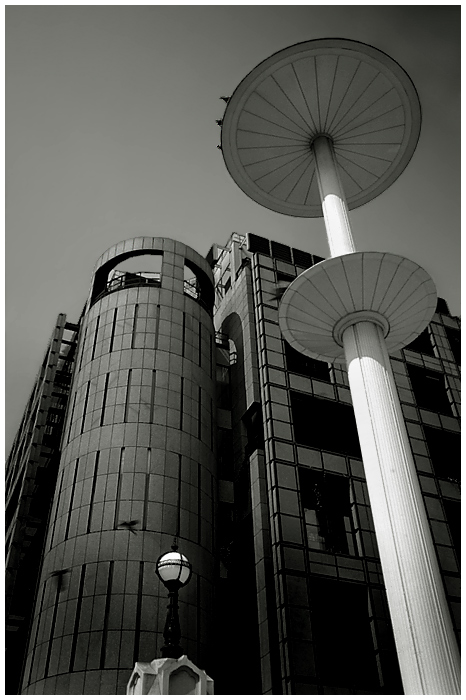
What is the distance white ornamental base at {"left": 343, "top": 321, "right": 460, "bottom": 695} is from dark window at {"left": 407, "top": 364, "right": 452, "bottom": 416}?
2228 centimetres

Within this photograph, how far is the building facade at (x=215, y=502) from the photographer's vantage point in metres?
22.8

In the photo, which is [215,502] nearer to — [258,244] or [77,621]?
[77,621]

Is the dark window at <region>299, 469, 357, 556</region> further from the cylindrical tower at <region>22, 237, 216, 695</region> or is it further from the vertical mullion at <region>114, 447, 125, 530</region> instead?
the vertical mullion at <region>114, 447, 125, 530</region>

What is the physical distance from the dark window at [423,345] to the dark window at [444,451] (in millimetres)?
5885

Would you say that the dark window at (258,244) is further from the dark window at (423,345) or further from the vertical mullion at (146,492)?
the vertical mullion at (146,492)

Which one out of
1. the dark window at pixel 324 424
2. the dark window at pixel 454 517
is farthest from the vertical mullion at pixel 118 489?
the dark window at pixel 454 517

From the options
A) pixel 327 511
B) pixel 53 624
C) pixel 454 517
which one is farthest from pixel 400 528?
pixel 454 517

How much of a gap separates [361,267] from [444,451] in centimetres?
2197

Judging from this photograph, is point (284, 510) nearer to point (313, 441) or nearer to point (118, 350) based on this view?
point (313, 441)

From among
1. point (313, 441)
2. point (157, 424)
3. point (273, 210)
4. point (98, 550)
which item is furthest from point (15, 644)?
point (273, 210)

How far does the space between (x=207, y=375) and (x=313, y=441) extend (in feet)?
19.6

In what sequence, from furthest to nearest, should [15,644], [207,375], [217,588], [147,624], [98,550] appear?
1. [207,375]
2. [15,644]
3. [217,588]
4. [98,550]
5. [147,624]

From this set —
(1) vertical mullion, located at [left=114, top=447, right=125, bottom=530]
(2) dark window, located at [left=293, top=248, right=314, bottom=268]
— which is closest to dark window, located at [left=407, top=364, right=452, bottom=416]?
(2) dark window, located at [left=293, top=248, right=314, bottom=268]

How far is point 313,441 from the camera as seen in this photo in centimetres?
3042
